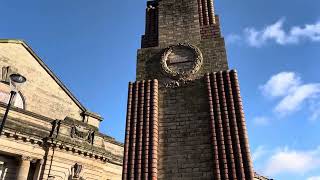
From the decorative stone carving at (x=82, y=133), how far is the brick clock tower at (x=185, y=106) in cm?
1456

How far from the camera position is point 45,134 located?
21.3 metres

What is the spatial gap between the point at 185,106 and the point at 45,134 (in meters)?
15.6

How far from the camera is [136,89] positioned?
9.26 m

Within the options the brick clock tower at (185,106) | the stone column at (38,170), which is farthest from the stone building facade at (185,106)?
the stone column at (38,170)

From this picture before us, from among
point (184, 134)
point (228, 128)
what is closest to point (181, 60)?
point (184, 134)

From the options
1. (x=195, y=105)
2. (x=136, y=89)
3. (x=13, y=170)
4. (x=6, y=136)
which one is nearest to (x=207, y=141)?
(x=195, y=105)

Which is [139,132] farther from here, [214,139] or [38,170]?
[38,170]

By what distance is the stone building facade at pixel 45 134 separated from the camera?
2003cm

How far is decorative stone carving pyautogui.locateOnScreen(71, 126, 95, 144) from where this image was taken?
908 inches

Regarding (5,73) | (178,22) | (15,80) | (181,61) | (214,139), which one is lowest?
(214,139)

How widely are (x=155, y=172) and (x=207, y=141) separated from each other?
1.62 metres

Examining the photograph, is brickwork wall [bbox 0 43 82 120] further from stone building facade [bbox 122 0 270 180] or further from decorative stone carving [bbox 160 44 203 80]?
decorative stone carving [bbox 160 44 203 80]

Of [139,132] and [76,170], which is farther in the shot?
[76,170]

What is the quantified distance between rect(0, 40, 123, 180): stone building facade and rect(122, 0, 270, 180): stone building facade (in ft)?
45.0
